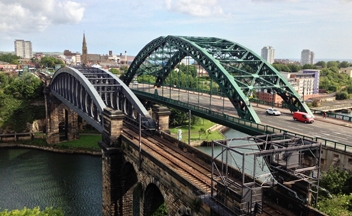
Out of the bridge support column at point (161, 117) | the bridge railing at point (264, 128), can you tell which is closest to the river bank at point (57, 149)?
the bridge railing at point (264, 128)

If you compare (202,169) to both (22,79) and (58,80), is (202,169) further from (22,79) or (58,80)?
(22,79)

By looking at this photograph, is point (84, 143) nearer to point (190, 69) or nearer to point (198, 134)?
point (198, 134)

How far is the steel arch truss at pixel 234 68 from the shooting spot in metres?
44.6

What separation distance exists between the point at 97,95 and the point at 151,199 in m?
16.6

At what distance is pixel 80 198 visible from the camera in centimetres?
4159

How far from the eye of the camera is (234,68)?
167ft

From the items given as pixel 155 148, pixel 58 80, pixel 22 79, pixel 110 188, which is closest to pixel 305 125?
pixel 155 148

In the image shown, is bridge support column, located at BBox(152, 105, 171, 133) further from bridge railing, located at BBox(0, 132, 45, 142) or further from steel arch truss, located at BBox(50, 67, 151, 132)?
bridge railing, located at BBox(0, 132, 45, 142)

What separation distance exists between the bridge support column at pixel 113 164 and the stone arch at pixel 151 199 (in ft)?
16.6

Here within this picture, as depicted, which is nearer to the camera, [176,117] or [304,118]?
[304,118]

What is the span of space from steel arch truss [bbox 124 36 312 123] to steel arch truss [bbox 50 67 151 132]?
13768mm

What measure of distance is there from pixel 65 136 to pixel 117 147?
146ft

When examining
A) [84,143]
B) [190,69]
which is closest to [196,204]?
[84,143]

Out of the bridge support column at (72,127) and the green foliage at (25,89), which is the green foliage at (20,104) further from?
the bridge support column at (72,127)
